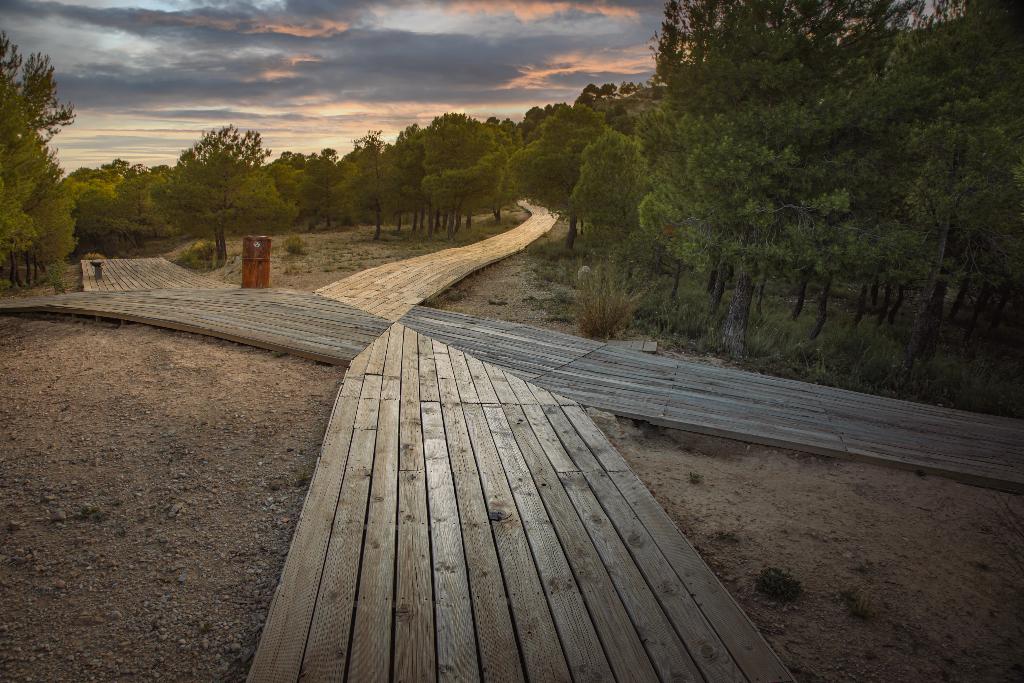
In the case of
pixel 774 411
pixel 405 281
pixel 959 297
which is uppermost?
pixel 959 297

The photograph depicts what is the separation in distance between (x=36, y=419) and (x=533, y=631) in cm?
515

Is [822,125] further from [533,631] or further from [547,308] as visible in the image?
[533,631]

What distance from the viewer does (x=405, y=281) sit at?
1245cm

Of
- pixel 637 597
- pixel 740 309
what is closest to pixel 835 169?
pixel 740 309

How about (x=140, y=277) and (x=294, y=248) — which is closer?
(x=140, y=277)

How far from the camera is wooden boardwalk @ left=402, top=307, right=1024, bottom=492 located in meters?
4.79

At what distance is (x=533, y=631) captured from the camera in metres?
2.54

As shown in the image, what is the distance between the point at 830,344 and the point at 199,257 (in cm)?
2686

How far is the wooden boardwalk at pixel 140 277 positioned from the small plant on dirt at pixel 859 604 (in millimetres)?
16304

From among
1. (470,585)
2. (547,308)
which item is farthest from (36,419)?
(547,308)

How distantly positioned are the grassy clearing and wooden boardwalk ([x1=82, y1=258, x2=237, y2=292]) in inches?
465

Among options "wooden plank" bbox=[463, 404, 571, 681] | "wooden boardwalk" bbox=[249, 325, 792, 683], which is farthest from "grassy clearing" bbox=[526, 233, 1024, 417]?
"wooden plank" bbox=[463, 404, 571, 681]

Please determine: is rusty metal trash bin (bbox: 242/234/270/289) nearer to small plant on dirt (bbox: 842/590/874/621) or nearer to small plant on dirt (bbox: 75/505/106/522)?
small plant on dirt (bbox: 75/505/106/522)

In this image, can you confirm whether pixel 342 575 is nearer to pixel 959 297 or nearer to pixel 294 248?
pixel 294 248
